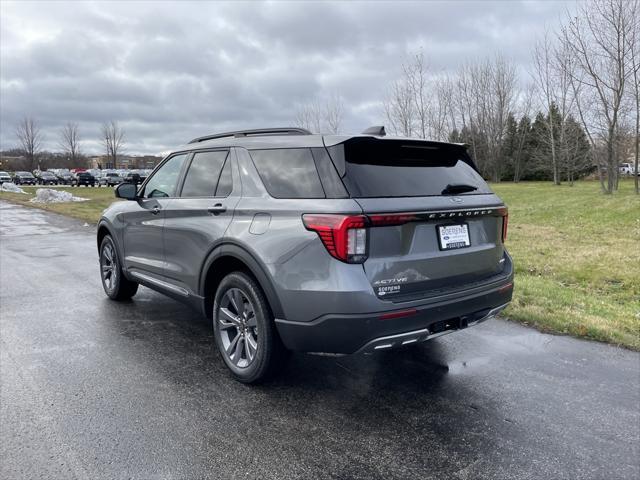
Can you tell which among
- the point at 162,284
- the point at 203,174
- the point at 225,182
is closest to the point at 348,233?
the point at 225,182

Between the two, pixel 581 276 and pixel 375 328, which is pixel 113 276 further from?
pixel 581 276

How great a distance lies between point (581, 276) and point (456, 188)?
16.2 feet

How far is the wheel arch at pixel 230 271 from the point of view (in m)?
3.21

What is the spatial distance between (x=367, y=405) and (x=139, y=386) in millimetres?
1680

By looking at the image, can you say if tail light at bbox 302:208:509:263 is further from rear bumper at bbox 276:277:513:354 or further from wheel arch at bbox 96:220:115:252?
wheel arch at bbox 96:220:115:252

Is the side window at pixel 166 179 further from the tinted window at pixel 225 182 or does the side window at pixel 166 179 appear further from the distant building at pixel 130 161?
the distant building at pixel 130 161

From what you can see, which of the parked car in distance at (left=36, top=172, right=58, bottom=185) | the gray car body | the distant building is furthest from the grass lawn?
the distant building

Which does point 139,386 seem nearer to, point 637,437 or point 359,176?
point 359,176

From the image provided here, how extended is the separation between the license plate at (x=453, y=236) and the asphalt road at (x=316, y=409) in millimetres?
1081

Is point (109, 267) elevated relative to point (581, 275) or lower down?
elevated


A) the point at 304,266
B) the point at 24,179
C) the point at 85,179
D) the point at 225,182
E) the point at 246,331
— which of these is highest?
the point at 24,179

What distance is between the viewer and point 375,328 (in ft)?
9.48

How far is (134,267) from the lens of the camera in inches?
205

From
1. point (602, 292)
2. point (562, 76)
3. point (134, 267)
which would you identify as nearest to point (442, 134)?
point (562, 76)
